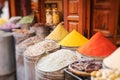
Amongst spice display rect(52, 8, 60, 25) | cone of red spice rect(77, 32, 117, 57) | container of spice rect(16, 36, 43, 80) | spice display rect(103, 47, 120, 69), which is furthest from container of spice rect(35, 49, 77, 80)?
spice display rect(52, 8, 60, 25)

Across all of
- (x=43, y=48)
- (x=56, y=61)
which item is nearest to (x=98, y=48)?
(x=56, y=61)

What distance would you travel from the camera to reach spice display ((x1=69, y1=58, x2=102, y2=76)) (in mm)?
1367

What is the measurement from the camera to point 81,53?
5.36 feet

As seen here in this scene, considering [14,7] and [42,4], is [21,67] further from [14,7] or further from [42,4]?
[14,7]

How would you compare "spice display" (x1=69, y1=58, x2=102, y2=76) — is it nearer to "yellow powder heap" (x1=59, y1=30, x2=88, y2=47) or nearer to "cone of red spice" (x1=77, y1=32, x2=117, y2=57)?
"cone of red spice" (x1=77, y1=32, x2=117, y2=57)

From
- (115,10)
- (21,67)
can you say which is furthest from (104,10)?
(21,67)

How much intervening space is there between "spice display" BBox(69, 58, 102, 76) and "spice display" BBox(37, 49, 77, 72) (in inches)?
5.4

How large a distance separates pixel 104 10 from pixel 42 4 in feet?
5.23

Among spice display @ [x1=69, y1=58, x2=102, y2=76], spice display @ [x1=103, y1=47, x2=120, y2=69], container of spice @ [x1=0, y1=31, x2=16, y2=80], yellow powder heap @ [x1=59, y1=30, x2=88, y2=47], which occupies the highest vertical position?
yellow powder heap @ [x1=59, y1=30, x2=88, y2=47]

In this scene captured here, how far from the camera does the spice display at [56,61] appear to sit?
5.28ft

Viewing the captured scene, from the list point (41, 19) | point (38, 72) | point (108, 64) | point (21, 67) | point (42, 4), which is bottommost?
point (21, 67)

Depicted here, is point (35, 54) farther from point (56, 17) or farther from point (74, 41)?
point (56, 17)

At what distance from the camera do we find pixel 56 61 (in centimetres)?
167

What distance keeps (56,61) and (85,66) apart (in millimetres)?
322
